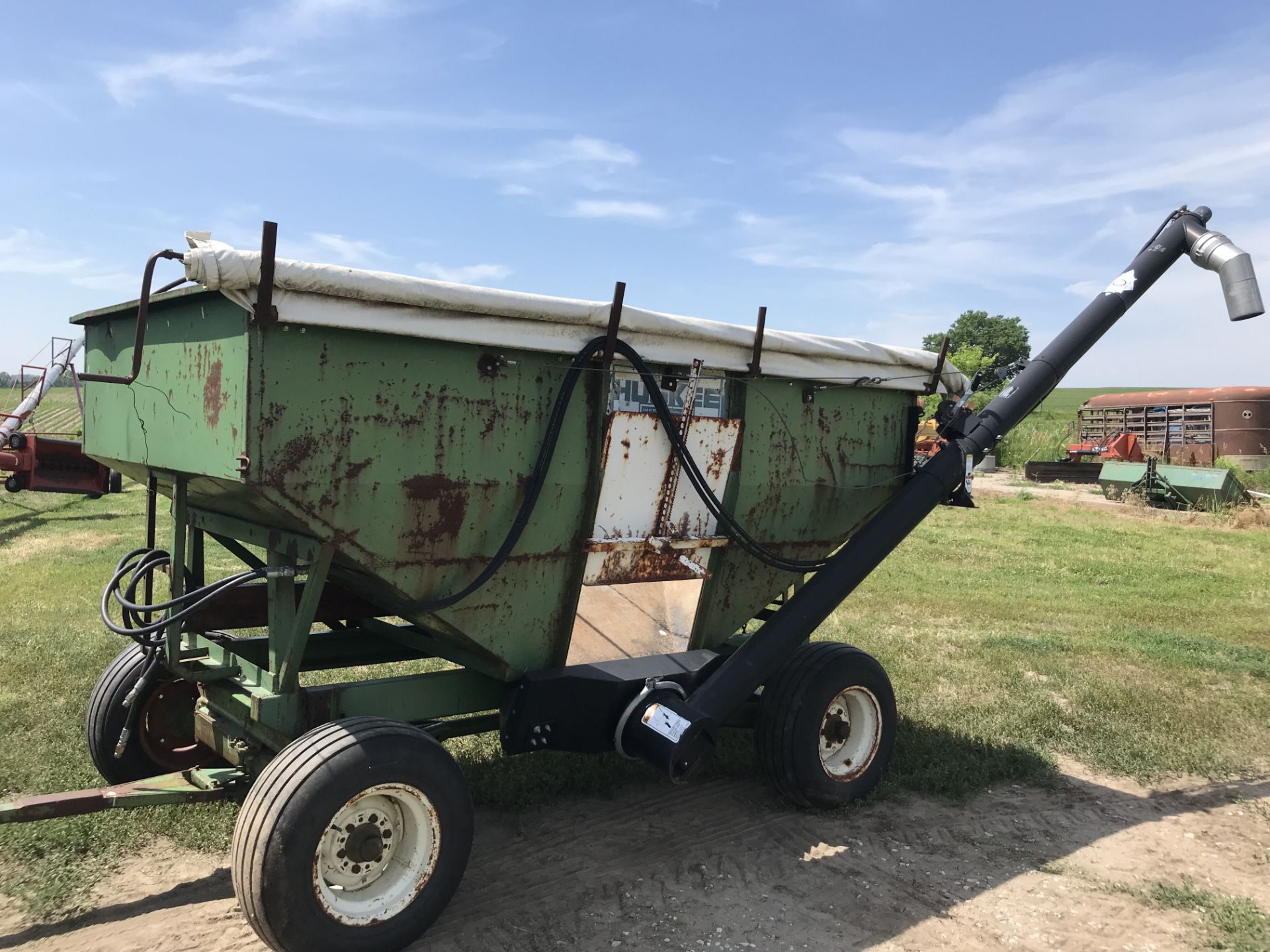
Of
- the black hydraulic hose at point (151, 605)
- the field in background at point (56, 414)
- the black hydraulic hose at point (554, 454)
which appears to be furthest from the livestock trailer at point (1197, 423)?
the field in background at point (56, 414)

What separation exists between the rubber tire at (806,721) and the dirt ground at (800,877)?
5.4 inches

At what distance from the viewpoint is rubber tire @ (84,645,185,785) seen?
15.8 ft

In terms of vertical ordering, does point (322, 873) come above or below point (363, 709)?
below

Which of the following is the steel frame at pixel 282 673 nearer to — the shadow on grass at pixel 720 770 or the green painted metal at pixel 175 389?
the green painted metal at pixel 175 389

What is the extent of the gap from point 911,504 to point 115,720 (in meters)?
4.21

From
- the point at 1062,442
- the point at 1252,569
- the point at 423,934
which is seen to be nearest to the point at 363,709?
the point at 423,934

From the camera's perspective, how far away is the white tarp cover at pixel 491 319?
3.32 m

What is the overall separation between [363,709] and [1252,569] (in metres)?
12.7

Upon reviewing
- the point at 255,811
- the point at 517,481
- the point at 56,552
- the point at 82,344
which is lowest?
the point at 56,552

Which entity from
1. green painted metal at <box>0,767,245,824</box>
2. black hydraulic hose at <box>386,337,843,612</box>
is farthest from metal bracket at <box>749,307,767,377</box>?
green painted metal at <box>0,767,245,824</box>

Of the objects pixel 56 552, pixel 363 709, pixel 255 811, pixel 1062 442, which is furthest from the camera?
pixel 1062 442

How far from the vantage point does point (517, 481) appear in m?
4.14

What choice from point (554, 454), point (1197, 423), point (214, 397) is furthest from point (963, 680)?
point (1197, 423)

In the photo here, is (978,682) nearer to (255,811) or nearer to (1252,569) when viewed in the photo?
(255,811)
